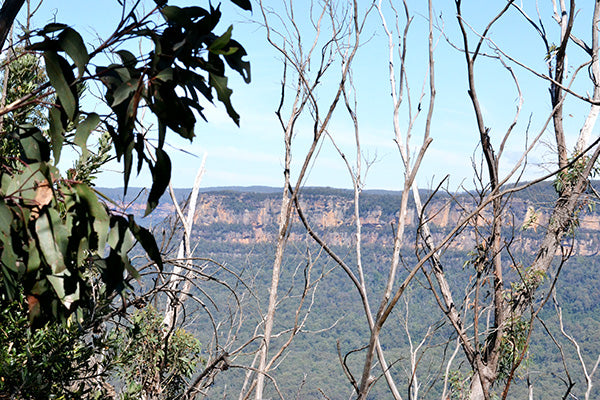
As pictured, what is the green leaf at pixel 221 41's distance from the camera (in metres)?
0.99

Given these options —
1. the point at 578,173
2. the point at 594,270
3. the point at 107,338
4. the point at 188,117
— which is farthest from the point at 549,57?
the point at 594,270

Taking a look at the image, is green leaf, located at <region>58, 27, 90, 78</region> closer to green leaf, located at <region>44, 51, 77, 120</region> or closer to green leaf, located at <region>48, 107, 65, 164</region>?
green leaf, located at <region>44, 51, 77, 120</region>

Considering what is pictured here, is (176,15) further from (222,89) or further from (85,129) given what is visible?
(85,129)

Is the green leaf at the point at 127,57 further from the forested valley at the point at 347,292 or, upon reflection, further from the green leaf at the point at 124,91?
the forested valley at the point at 347,292

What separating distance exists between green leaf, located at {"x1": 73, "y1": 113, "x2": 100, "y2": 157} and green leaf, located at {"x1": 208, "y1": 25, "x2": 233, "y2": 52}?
289 millimetres

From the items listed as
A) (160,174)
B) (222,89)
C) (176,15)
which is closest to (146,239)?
(160,174)

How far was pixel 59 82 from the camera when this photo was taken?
1.03 metres

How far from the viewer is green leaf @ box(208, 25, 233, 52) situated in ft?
3.24

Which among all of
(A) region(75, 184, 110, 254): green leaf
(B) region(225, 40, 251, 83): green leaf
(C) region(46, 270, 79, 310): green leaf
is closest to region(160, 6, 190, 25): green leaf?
(B) region(225, 40, 251, 83): green leaf

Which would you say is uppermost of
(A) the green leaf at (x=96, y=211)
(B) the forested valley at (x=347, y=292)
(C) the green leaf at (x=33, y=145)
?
(C) the green leaf at (x=33, y=145)

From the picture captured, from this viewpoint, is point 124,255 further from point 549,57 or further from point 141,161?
point 549,57

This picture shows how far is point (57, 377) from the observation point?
229 centimetres

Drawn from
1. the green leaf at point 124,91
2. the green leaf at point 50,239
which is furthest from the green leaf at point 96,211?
the green leaf at point 124,91

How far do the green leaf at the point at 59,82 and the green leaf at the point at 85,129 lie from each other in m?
0.07
